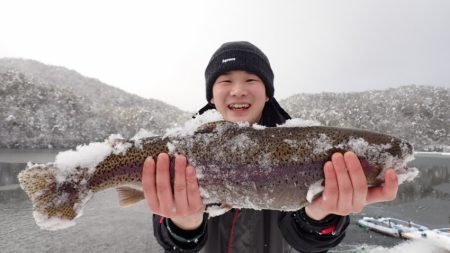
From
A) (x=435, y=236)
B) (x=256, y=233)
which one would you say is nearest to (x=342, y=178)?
(x=256, y=233)

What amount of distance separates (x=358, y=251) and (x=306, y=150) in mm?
29070

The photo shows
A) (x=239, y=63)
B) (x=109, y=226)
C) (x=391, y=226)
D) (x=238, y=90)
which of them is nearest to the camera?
(x=238, y=90)

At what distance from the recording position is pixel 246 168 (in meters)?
3.15

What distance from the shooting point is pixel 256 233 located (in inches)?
154

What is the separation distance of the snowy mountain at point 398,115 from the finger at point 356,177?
143m

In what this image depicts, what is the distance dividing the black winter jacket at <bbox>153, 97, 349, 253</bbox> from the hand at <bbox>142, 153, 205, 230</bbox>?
0.34m

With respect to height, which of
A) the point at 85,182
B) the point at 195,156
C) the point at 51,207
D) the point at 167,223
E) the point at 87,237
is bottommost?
the point at 87,237

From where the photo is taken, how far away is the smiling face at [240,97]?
4109 millimetres

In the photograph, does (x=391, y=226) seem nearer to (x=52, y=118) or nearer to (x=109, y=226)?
(x=109, y=226)

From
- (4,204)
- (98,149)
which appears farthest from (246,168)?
(4,204)

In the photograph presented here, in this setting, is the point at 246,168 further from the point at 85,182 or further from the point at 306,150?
→ the point at 85,182

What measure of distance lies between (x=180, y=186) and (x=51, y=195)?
124cm

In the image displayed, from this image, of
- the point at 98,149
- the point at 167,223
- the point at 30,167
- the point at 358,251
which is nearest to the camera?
the point at 30,167

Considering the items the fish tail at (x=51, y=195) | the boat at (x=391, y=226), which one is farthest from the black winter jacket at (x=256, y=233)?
the boat at (x=391, y=226)
